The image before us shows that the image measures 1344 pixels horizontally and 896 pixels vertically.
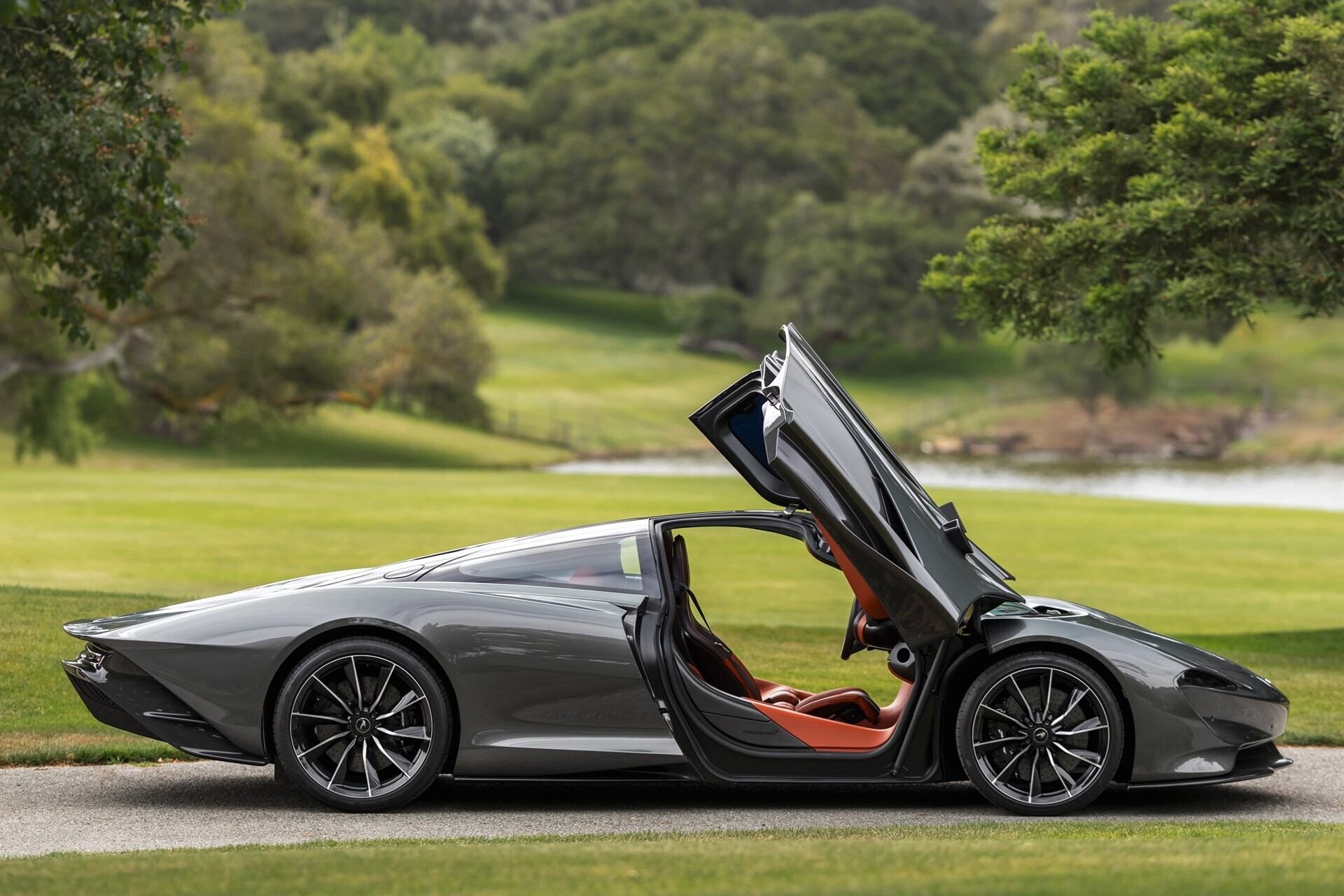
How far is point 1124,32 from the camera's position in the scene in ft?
51.4

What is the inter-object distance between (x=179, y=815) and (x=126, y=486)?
2801 cm

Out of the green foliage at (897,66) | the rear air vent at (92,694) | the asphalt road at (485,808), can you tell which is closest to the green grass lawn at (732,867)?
the asphalt road at (485,808)

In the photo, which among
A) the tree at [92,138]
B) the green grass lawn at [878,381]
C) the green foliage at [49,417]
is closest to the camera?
the tree at [92,138]

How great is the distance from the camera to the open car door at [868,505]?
673cm

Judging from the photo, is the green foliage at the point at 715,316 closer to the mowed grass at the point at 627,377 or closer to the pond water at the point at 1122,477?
the mowed grass at the point at 627,377

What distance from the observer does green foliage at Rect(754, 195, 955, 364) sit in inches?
3509

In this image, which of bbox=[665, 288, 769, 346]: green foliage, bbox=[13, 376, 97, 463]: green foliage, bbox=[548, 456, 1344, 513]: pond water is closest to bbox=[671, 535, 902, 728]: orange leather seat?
bbox=[548, 456, 1344, 513]: pond water

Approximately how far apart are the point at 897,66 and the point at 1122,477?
72.3 m

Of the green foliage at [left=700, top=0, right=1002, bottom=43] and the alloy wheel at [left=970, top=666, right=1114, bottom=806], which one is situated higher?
the green foliage at [left=700, top=0, right=1002, bottom=43]

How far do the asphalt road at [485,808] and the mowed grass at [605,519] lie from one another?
84 centimetres

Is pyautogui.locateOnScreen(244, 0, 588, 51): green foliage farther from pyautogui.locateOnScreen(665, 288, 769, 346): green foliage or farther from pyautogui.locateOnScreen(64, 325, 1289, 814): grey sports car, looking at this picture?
pyautogui.locateOnScreen(64, 325, 1289, 814): grey sports car

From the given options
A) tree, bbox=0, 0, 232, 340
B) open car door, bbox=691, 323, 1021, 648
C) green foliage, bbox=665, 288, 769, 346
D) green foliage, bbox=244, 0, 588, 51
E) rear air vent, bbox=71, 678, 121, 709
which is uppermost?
green foliage, bbox=244, 0, 588, 51

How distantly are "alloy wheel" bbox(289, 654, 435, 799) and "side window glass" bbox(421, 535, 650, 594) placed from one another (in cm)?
55

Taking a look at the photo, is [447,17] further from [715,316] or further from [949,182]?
[715,316]
